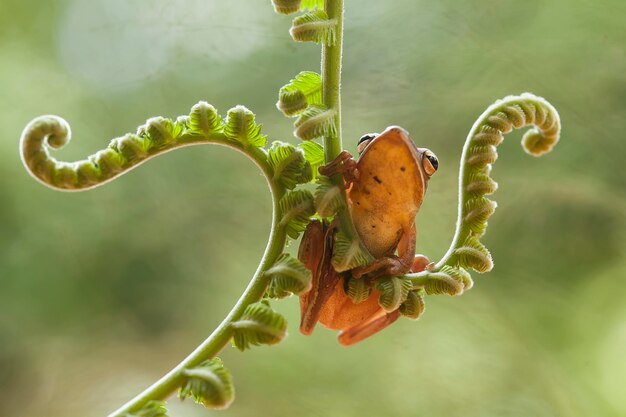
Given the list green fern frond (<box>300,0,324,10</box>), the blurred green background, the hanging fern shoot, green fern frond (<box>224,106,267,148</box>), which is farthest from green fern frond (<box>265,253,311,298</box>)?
the blurred green background

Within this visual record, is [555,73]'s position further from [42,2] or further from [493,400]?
[42,2]

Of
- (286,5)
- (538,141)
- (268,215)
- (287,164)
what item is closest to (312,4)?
(286,5)

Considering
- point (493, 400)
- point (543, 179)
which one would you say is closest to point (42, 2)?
point (543, 179)

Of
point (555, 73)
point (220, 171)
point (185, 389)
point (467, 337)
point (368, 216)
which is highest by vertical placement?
point (555, 73)

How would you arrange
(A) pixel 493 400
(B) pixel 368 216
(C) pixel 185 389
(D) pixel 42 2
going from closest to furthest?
(C) pixel 185 389 → (B) pixel 368 216 → (A) pixel 493 400 → (D) pixel 42 2

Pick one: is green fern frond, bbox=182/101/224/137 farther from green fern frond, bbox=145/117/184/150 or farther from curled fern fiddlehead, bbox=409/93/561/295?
curled fern fiddlehead, bbox=409/93/561/295

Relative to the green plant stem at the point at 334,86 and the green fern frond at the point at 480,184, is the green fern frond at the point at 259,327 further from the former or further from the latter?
the green fern frond at the point at 480,184


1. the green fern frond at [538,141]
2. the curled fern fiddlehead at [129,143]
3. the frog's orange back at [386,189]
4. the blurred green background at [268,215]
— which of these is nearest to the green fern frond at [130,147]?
the curled fern fiddlehead at [129,143]
